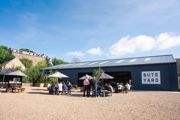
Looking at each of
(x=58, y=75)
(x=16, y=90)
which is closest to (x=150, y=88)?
(x=58, y=75)

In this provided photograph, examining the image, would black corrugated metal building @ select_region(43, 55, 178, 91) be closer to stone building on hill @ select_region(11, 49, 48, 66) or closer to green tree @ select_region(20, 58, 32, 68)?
green tree @ select_region(20, 58, 32, 68)

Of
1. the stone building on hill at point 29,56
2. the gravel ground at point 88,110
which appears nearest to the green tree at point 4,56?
the stone building on hill at point 29,56

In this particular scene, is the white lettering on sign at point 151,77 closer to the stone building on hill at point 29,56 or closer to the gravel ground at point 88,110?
the gravel ground at point 88,110

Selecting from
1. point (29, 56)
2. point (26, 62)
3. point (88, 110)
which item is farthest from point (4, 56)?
Result: point (88, 110)

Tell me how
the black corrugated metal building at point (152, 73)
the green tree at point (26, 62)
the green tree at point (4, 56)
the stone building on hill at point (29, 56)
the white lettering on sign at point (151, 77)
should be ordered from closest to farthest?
the black corrugated metal building at point (152, 73) < the white lettering on sign at point (151, 77) < the green tree at point (4, 56) < the green tree at point (26, 62) < the stone building on hill at point (29, 56)

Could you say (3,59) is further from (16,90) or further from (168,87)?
(168,87)

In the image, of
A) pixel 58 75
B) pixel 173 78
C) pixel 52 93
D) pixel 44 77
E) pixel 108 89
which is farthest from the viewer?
pixel 44 77

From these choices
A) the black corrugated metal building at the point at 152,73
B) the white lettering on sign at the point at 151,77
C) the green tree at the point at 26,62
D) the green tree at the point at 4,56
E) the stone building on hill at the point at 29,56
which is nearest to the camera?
the black corrugated metal building at the point at 152,73

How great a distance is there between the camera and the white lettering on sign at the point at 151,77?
24266 millimetres

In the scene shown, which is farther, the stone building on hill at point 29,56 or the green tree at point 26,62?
the stone building on hill at point 29,56

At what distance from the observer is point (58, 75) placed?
67.5ft

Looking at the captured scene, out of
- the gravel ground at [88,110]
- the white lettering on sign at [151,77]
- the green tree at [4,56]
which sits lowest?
the gravel ground at [88,110]

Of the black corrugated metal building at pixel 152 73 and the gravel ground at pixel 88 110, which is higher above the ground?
the black corrugated metal building at pixel 152 73

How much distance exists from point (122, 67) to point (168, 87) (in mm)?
6320
